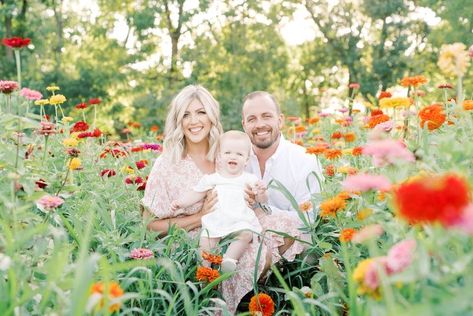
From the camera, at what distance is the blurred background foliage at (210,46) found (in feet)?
49.0

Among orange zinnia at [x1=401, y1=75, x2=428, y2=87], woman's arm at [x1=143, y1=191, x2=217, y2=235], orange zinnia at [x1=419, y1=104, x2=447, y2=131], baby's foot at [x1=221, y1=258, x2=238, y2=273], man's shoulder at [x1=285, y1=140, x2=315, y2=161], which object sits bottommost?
baby's foot at [x1=221, y1=258, x2=238, y2=273]

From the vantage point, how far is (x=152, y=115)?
1548 cm

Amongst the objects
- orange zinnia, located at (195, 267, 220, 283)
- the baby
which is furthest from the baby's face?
orange zinnia, located at (195, 267, 220, 283)

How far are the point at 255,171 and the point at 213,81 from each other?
13910mm

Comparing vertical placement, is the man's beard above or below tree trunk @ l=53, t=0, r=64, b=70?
below

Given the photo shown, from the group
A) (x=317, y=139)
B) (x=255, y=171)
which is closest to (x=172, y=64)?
(x=317, y=139)

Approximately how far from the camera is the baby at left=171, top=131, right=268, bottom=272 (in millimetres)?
3191

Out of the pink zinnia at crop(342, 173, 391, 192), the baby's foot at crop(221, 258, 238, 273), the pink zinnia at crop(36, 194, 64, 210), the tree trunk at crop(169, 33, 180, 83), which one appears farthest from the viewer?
the tree trunk at crop(169, 33, 180, 83)

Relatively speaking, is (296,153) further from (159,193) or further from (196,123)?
(159,193)

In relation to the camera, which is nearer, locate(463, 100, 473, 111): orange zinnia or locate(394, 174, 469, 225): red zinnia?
locate(394, 174, 469, 225): red zinnia

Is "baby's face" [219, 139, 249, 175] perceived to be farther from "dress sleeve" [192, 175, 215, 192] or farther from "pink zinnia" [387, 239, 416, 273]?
"pink zinnia" [387, 239, 416, 273]

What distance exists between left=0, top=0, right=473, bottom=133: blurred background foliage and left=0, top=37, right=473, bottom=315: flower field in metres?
10.2

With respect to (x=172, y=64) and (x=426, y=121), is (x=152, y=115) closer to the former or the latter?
(x=172, y=64)

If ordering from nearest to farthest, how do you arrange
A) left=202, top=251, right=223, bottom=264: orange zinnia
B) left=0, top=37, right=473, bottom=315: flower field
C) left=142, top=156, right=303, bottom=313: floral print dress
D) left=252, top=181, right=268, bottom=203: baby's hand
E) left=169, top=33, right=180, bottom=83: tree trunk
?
left=0, top=37, right=473, bottom=315: flower field, left=202, top=251, right=223, bottom=264: orange zinnia, left=142, top=156, right=303, bottom=313: floral print dress, left=252, top=181, right=268, bottom=203: baby's hand, left=169, top=33, right=180, bottom=83: tree trunk
